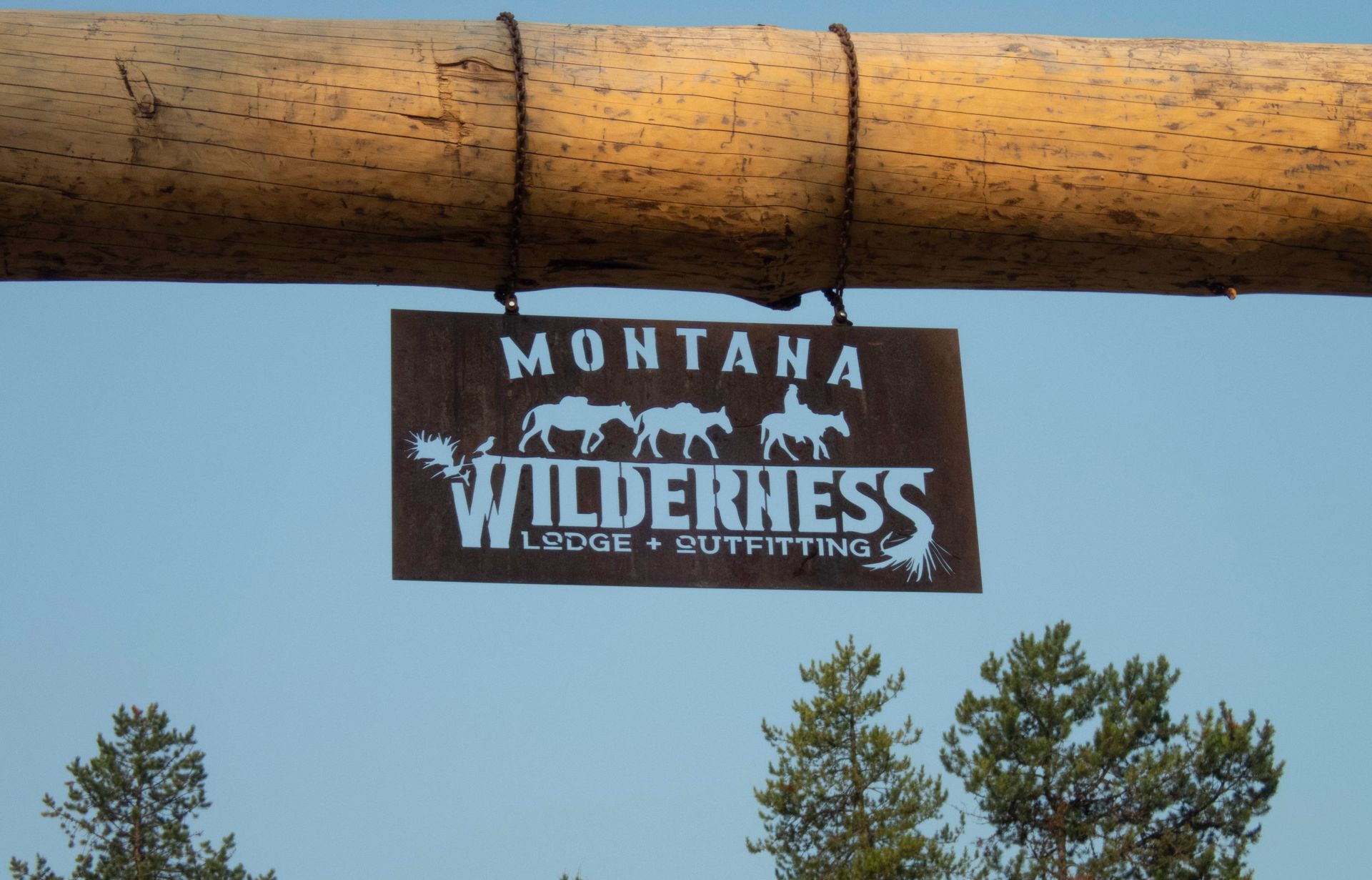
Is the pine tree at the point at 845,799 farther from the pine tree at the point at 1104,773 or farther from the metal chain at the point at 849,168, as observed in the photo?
the metal chain at the point at 849,168

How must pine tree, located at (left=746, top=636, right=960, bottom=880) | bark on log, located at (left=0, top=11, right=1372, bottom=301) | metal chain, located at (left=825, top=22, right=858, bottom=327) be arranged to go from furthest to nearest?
pine tree, located at (left=746, top=636, right=960, bottom=880), metal chain, located at (left=825, top=22, right=858, bottom=327), bark on log, located at (left=0, top=11, right=1372, bottom=301)

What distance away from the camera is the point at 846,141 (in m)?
3.25

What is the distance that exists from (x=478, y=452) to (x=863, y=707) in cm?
1969

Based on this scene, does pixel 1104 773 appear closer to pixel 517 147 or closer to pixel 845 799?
pixel 845 799

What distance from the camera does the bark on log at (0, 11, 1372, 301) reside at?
304 cm

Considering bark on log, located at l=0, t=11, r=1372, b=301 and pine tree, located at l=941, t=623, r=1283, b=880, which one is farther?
pine tree, located at l=941, t=623, r=1283, b=880

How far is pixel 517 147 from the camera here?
3.13 metres

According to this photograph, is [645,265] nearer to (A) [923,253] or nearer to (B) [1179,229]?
(A) [923,253]

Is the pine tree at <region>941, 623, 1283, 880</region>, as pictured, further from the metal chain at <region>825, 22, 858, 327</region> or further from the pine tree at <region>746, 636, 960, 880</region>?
the metal chain at <region>825, 22, 858, 327</region>

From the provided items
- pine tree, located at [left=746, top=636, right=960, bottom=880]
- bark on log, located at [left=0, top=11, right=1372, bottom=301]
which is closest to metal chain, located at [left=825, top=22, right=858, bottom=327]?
bark on log, located at [left=0, top=11, right=1372, bottom=301]

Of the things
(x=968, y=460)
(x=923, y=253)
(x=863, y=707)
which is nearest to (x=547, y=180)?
(x=923, y=253)

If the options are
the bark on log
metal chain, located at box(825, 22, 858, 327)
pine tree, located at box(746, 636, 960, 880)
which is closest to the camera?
the bark on log

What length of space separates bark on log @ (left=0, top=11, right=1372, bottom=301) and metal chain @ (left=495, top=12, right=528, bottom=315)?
2cm

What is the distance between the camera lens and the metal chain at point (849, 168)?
10.7 ft
